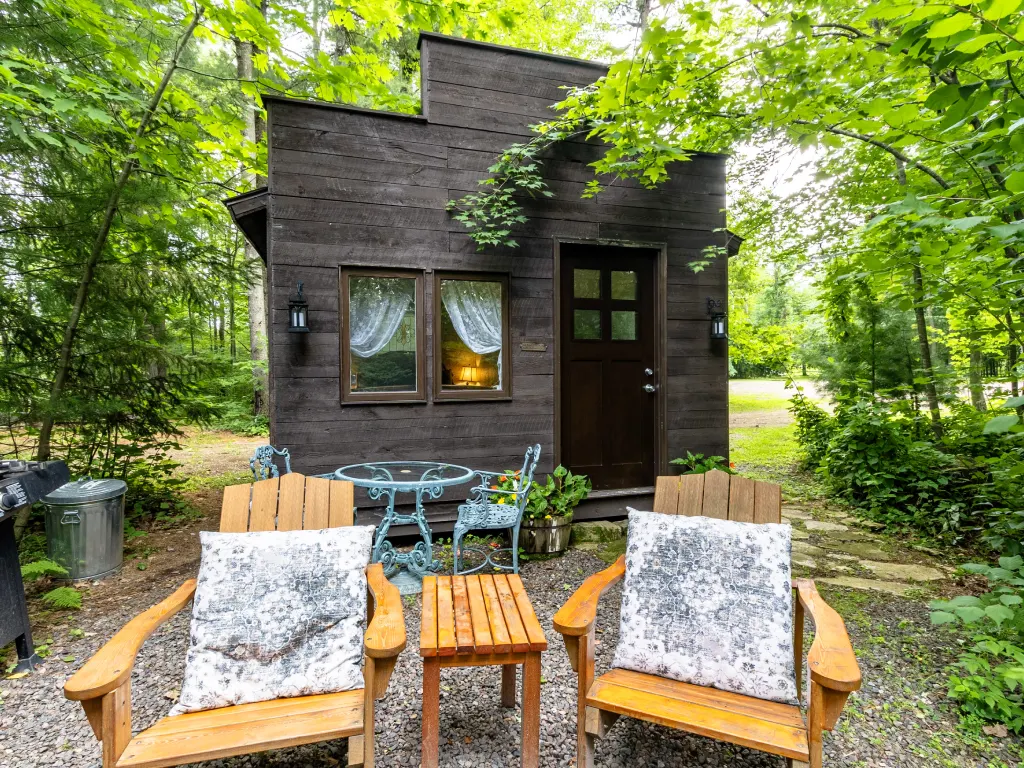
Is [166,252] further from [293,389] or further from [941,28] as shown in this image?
[941,28]

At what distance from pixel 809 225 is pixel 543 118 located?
3854 mm

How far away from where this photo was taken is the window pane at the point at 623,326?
4.60m

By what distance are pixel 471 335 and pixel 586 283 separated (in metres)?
1.21

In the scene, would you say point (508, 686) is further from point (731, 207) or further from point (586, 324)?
point (731, 207)

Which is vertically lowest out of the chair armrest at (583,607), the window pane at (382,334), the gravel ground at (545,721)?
the gravel ground at (545,721)

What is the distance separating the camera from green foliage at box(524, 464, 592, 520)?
3.63 metres

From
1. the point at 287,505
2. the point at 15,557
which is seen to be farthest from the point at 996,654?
the point at 15,557

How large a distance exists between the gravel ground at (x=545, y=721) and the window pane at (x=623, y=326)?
106 inches

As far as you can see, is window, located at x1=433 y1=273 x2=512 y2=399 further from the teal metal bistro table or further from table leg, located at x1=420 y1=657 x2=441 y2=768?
table leg, located at x1=420 y1=657 x2=441 y2=768

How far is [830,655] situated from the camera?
1.42m

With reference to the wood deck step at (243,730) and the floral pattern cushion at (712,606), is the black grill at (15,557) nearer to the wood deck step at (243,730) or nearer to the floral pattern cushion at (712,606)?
the wood deck step at (243,730)

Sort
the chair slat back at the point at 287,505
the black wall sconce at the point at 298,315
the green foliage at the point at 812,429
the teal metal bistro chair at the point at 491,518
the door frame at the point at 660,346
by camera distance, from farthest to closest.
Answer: the green foliage at the point at 812,429 → the door frame at the point at 660,346 → the black wall sconce at the point at 298,315 → the teal metal bistro chair at the point at 491,518 → the chair slat back at the point at 287,505

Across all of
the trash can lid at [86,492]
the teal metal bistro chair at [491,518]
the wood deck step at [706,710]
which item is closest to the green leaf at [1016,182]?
the wood deck step at [706,710]

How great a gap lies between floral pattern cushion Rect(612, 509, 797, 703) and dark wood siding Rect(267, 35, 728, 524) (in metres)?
2.31
